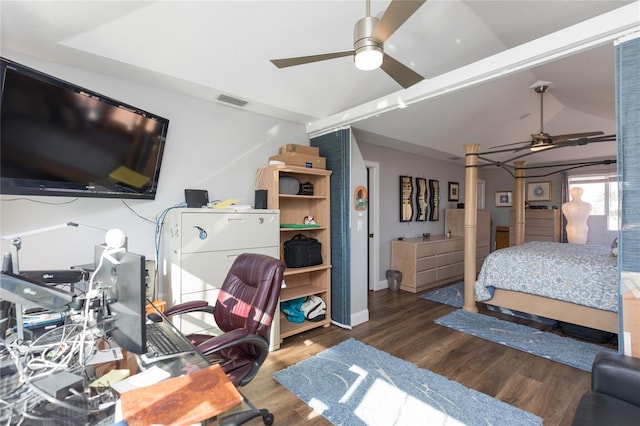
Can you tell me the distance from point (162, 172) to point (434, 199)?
495 cm

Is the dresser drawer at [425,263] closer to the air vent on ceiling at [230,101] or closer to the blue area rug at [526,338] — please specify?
the blue area rug at [526,338]

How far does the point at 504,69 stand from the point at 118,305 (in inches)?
105

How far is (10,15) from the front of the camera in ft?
5.56

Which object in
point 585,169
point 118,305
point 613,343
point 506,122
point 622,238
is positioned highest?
point 506,122

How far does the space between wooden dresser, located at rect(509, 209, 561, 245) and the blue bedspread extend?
2.29m

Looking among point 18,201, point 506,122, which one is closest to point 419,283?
point 506,122

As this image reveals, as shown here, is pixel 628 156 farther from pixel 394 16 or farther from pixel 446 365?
pixel 446 365

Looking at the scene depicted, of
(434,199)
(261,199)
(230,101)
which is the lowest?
(261,199)

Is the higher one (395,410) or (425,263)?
(425,263)

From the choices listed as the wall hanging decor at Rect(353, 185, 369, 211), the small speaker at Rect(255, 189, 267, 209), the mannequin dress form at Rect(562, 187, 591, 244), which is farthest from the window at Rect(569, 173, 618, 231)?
the small speaker at Rect(255, 189, 267, 209)

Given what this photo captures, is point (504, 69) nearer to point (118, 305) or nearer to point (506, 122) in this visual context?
point (118, 305)

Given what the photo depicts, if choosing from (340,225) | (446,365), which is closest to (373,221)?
(340,225)

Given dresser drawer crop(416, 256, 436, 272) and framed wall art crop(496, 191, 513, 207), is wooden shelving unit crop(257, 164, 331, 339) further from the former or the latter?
framed wall art crop(496, 191, 513, 207)

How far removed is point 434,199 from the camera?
19.3 ft
